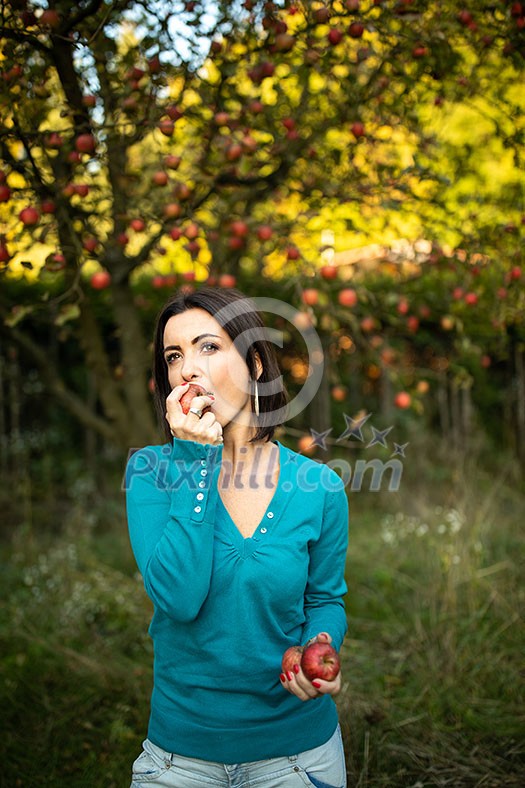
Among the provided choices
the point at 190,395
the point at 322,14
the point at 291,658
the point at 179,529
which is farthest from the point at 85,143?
the point at 291,658

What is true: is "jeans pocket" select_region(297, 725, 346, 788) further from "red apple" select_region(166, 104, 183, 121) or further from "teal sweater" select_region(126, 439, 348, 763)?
"red apple" select_region(166, 104, 183, 121)

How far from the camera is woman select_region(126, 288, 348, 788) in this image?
1.35 metres

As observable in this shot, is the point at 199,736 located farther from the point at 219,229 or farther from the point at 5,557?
the point at 5,557

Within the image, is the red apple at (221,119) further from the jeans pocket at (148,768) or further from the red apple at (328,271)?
the jeans pocket at (148,768)

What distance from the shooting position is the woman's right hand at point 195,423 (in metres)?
1.36

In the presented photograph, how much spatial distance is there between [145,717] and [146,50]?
8.22ft

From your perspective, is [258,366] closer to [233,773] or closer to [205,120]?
[233,773]

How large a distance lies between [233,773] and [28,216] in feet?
6.12

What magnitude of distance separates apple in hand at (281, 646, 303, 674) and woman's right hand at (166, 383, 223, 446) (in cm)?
46

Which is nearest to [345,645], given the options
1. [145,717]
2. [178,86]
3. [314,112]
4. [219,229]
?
[145,717]

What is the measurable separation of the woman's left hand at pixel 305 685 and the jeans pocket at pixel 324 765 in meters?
0.22

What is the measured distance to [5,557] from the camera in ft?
15.0

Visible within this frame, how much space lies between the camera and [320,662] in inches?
50.0

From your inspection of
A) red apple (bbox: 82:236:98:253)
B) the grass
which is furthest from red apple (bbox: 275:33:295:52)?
the grass
